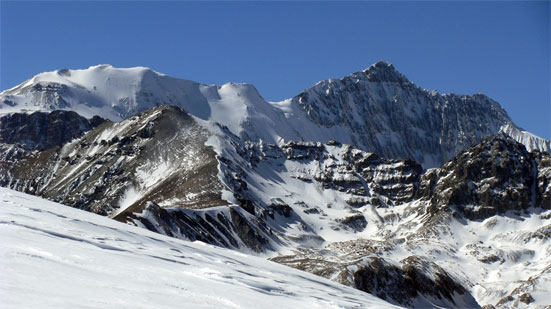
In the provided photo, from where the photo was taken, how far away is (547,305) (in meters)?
146

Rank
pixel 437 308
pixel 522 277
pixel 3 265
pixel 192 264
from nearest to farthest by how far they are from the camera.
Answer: pixel 3 265, pixel 192 264, pixel 437 308, pixel 522 277

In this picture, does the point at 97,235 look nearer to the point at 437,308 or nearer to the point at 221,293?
the point at 221,293

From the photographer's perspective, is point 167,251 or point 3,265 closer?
point 3,265

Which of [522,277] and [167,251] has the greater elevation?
[522,277]

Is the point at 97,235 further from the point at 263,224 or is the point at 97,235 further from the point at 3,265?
the point at 263,224

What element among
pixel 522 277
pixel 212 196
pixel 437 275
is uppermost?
pixel 212 196

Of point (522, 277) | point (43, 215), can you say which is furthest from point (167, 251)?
point (522, 277)

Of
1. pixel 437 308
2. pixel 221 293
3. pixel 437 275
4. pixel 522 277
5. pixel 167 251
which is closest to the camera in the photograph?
pixel 221 293

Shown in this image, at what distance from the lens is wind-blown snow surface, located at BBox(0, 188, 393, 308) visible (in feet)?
63.0

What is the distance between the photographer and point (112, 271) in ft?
80.1

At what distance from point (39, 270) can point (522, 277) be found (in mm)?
189024

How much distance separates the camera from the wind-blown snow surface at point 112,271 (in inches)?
756

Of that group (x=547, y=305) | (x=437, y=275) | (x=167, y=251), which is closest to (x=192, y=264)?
(x=167, y=251)

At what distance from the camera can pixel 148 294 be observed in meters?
21.3
